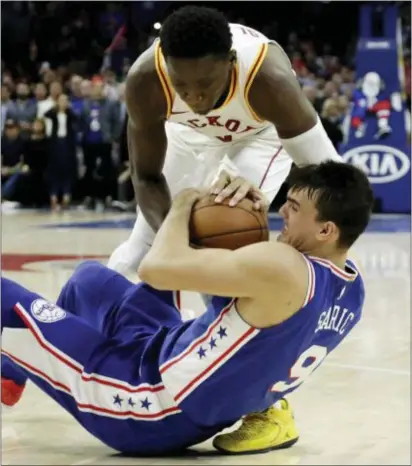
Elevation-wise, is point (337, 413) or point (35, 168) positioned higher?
point (337, 413)

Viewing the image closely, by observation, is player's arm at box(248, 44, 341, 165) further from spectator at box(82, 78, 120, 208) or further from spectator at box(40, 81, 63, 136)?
spectator at box(40, 81, 63, 136)

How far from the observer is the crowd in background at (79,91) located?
47.5 feet

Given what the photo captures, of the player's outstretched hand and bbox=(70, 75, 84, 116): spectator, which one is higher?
the player's outstretched hand

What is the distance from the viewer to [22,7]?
16781mm

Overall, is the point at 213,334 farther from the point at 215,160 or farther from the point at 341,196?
the point at 215,160

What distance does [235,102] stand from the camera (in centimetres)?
382

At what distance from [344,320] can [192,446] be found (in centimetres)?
71

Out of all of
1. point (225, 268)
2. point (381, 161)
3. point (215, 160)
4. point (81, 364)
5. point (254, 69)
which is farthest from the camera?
point (381, 161)

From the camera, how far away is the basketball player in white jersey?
336 centimetres

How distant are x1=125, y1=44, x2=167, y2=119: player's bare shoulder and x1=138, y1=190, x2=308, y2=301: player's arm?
0.88m

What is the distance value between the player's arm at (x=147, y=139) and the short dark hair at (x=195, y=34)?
0.39 m

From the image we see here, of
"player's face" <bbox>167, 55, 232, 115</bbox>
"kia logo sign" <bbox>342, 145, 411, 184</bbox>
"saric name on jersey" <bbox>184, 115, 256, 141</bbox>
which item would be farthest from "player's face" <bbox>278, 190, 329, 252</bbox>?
"kia logo sign" <bbox>342, 145, 411, 184</bbox>

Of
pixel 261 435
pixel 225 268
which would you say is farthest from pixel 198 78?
pixel 261 435

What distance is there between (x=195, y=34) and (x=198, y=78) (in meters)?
0.14
